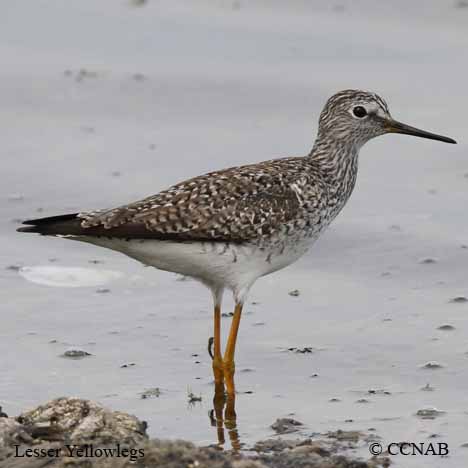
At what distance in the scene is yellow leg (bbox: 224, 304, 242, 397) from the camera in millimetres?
9250

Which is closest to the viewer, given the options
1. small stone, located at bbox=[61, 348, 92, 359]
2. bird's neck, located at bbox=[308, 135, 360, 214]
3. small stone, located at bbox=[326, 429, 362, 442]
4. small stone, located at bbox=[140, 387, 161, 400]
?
small stone, located at bbox=[326, 429, 362, 442]

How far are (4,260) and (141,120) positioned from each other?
11.9ft

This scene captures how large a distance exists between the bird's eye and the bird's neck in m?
0.21

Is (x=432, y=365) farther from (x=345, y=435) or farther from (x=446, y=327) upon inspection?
(x=345, y=435)

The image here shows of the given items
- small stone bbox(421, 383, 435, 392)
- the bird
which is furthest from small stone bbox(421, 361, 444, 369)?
the bird

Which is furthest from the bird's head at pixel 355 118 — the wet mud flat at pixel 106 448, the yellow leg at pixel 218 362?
the wet mud flat at pixel 106 448

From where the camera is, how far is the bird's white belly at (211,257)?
→ 30.3 ft

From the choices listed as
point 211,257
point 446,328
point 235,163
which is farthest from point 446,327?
point 235,163

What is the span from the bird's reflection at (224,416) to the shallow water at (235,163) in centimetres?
7

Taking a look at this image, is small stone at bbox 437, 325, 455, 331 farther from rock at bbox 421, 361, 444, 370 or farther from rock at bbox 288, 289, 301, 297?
rock at bbox 288, 289, 301, 297

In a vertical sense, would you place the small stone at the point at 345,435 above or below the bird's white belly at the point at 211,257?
below

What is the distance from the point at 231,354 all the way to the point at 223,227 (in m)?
0.85

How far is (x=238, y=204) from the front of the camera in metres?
9.41

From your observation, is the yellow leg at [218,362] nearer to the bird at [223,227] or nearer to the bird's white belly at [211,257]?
the bird at [223,227]
